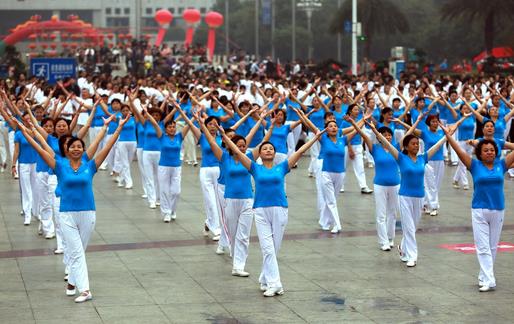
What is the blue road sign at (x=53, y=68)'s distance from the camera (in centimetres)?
3936

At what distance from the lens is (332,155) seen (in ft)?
60.6

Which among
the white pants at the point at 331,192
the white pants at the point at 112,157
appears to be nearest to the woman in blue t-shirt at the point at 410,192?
the white pants at the point at 331,192

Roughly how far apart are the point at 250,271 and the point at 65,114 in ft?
54.6

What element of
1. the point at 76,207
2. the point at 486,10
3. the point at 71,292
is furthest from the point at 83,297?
the point at 486,10

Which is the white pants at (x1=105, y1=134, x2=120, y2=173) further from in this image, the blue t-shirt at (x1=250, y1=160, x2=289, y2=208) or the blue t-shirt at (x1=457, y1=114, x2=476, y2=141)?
the blue t-shirt at (x1=250, y1=160, x2=289, y2=208)

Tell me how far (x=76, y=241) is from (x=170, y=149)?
6169 millimetres

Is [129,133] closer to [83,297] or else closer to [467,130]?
[467,130]

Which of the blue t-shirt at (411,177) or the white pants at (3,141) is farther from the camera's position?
the white pants at (3,141)

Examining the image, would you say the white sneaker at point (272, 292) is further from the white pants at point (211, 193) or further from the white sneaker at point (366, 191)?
the white sneaker at point (366, 191)

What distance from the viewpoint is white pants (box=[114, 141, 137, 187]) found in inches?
963

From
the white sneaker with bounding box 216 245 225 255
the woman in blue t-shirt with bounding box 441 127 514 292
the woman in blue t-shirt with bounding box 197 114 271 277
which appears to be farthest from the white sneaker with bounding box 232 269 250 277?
the woman in blue t-shirt with bounding box 441 127 514 292

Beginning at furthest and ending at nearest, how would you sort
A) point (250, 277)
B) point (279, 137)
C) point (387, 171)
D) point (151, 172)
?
point (279, 137)
point (151, 172)
point (387, 171)
point (250, 277)

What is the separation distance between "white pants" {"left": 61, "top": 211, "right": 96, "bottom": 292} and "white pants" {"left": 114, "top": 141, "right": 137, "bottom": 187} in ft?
35.3

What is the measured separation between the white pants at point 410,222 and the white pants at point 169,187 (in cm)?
504
